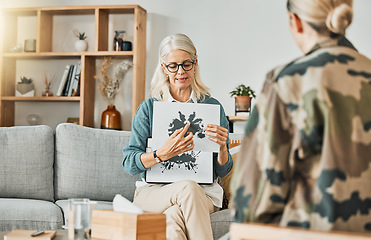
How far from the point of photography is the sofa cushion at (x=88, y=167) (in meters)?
2.75

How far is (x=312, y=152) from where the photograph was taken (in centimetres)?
93

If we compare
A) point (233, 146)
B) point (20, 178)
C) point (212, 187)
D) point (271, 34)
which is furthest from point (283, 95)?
point (271, 34)

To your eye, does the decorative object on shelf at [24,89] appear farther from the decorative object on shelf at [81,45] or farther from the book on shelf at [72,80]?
the decorative object on shelf at [81,45]

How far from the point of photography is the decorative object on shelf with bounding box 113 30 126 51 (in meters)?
4.18

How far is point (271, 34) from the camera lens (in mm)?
4082

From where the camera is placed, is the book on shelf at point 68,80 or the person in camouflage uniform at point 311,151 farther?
the book on shelf at point 68,80

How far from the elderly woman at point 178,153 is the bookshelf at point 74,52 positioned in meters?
1.69

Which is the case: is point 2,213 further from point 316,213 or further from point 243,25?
point 243,25

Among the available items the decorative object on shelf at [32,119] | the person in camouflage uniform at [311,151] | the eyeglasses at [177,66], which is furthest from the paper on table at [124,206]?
the decorative object on shelf at [32,119]

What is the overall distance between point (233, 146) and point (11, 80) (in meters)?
2.53

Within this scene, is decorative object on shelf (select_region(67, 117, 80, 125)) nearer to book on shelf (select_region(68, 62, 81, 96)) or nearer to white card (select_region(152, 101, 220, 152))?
book on shelf (select_region(68, 62, 81, 96))

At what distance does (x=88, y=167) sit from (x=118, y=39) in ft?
5.69

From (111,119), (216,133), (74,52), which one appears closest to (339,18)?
(216,133)

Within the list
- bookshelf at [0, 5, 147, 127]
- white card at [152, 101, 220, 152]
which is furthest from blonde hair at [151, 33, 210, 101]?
bookshelf at [0, 5, 147, 127]
